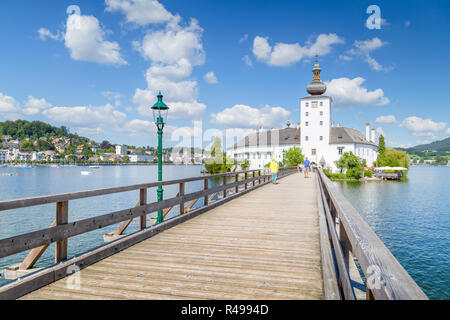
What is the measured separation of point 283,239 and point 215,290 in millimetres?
3004

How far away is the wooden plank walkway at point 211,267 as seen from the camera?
12.1 feet

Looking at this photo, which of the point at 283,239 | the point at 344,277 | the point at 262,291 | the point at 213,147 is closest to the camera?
the point at 344,277

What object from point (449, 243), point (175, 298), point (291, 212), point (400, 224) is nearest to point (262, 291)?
point (175, 298)

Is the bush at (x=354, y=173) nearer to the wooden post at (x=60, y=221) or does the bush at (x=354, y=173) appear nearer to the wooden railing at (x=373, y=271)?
the wooden railing at (x=373, y=271)

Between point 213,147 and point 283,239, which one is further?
point 213,147

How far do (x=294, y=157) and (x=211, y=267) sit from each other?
7712 centimetres

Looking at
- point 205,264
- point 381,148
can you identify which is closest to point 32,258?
point 205,264

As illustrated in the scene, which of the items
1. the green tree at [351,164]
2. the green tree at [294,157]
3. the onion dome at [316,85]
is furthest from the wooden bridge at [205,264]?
the onion dome at [316,85]

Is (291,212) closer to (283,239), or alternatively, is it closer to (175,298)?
(283,239)

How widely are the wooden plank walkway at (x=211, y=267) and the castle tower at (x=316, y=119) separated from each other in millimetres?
79971

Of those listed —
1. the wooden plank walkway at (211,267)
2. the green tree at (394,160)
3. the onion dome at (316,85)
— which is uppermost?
the onion dome at (316,85)

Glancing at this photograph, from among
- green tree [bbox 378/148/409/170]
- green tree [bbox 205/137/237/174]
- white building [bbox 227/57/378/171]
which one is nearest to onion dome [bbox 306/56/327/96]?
white building [bbox 227/57/378/171]

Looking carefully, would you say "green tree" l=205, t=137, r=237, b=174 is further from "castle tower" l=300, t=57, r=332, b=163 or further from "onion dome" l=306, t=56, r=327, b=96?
"onion dome" l=306, t=56, r=327, b=96
